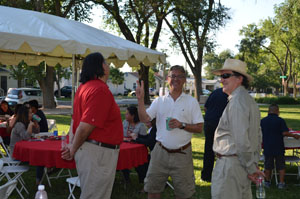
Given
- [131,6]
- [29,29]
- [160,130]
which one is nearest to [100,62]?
[160,130]

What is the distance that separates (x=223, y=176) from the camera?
2.93 metres

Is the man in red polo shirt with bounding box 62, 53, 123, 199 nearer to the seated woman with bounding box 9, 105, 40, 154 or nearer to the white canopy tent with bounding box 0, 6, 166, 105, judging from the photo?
the seated woman with bounding box 9, 105, 40, 154

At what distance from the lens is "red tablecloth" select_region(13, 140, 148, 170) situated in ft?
16.7

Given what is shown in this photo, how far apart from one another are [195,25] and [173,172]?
20078 mm

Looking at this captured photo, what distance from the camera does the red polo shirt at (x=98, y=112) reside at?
292 cm

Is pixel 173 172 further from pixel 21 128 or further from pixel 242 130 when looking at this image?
pixel 21 128

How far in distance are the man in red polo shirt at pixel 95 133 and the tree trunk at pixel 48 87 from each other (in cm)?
2166

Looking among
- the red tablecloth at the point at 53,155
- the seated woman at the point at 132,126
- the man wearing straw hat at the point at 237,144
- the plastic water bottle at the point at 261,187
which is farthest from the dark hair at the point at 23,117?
the plastic water bottle at the point at 261,187

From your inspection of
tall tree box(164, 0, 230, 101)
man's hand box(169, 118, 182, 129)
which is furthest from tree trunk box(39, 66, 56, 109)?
man's hand box(169, 118, 182, 129)

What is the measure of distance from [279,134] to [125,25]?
20.3 m

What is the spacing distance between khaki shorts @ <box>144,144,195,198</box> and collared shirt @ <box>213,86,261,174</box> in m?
0.92

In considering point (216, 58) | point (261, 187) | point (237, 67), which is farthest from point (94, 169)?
point (216, 58)

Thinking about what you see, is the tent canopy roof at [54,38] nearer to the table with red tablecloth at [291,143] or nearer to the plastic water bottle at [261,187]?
the table with red tablecloth at [291,143]

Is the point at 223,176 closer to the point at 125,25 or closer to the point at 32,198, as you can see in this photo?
the point at 32,198
